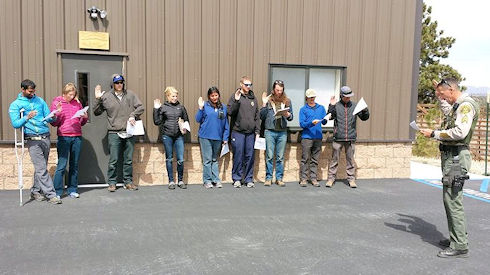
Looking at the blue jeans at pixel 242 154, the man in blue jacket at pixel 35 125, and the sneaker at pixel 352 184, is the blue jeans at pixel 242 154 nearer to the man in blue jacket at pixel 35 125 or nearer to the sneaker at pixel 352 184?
the sneaker at pixel 352 184

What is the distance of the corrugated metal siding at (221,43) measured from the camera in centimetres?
689

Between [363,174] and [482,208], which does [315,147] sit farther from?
[482,208]

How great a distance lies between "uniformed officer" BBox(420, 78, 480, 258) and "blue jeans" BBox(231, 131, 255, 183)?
3624 millimetres

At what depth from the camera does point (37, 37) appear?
6.88 metres

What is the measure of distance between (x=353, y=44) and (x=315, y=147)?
7.59ft

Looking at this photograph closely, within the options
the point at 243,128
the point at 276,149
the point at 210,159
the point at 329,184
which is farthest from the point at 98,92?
the point at 329,184

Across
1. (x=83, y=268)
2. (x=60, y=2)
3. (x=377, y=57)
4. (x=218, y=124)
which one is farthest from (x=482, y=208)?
(x=60, y=2)

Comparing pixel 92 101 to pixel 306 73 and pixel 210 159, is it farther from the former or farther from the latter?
pixel 306 73

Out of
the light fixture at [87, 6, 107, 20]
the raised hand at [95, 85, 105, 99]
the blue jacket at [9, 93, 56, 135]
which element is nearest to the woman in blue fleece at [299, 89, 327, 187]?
the raised hand at [95, 85, 105, 99]

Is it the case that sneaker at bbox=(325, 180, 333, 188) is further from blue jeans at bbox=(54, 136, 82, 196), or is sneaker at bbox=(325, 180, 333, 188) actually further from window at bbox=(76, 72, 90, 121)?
window at bbox=(76, 72, 90, 121)

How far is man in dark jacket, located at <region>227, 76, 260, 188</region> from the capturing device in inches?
293

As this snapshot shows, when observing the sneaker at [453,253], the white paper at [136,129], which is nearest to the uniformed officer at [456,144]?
the sneaker at [453,253]

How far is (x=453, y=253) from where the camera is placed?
4.39m

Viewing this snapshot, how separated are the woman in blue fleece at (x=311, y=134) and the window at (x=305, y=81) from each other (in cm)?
48
